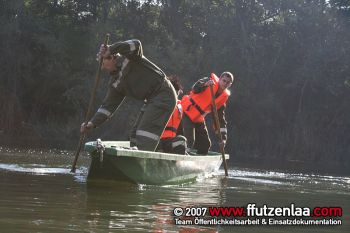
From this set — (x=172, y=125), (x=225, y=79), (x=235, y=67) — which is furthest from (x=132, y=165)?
(x=235, y=67)

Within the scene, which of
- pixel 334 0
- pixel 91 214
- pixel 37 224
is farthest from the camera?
pixel 334 0

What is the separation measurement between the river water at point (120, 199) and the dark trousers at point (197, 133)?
0.62m

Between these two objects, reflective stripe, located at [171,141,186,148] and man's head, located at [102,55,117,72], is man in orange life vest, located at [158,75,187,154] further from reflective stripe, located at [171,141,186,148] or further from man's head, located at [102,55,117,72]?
man's head, located at [102,55,117,72]

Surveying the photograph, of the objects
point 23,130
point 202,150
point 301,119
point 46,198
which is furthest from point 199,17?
point 46,198

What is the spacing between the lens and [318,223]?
19.8 feet

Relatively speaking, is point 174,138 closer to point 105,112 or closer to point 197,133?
point 105,112

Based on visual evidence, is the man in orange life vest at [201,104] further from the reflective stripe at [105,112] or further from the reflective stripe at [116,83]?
the reflective stripe at [116,83]

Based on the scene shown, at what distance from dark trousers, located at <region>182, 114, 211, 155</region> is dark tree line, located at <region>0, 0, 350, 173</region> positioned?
38.9ft

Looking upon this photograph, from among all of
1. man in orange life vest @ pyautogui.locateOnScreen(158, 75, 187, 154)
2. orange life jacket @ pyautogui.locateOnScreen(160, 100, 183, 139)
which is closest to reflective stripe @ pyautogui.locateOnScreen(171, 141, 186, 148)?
man in orange life vest @ pyautogui.locateOnScreen(158, 75, 187, 154)

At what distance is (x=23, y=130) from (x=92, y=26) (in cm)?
601

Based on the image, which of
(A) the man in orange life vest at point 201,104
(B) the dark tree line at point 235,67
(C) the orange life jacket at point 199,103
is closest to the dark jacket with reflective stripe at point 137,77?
(A) the man in orange life vest at point 201,104

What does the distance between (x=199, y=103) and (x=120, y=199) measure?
15.0 feet

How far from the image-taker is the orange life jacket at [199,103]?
1101cm

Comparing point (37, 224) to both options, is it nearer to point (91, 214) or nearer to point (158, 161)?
point (91, 214)
